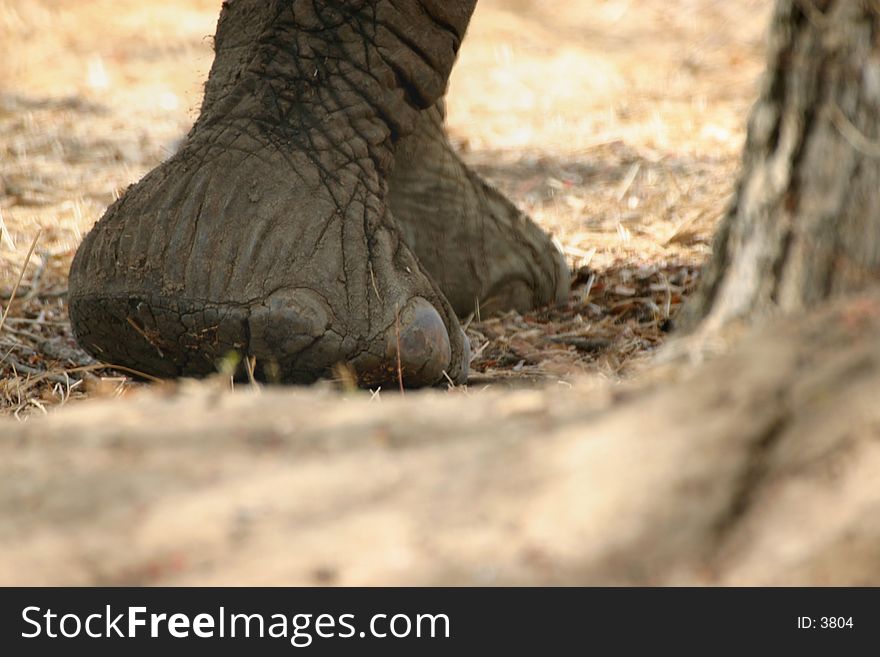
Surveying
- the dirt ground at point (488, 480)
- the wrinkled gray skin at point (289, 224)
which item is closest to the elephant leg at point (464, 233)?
the wrinkled gray skin at point (289, 224)

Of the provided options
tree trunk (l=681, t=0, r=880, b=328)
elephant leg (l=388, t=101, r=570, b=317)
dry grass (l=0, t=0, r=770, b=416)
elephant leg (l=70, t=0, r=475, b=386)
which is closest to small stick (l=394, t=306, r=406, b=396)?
elephant leg (l=70, t=0, r=475, b=386)

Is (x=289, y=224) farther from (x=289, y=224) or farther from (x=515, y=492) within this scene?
(x=515, y=492)

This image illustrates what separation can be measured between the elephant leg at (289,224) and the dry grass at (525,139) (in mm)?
223

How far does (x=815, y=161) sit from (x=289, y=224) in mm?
1320

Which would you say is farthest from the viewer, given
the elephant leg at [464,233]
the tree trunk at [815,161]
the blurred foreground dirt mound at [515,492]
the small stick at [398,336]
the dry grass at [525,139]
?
the elephant leg at [464,233]

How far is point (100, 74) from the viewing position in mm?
7211

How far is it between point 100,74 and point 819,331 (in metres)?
6.25

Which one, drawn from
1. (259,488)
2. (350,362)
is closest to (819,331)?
(259,488)

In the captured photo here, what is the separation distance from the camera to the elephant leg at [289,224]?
269 centimetres

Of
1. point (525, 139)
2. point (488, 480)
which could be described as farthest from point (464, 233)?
point (525, 139)

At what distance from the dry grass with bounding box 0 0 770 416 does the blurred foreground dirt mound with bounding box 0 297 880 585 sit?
3.10ft

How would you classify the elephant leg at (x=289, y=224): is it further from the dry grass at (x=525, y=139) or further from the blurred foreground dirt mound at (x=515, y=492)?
the blurred foreground dirt mound at (x=515, y=492)

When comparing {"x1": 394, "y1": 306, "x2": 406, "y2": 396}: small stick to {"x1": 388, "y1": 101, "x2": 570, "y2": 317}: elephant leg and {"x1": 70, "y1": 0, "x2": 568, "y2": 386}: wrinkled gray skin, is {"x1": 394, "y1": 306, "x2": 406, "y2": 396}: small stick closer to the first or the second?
{"x1": 70, "y1": 0, "x2": 568, "y2": 386}: wrinkled gray skin

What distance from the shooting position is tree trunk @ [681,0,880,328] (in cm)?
172
